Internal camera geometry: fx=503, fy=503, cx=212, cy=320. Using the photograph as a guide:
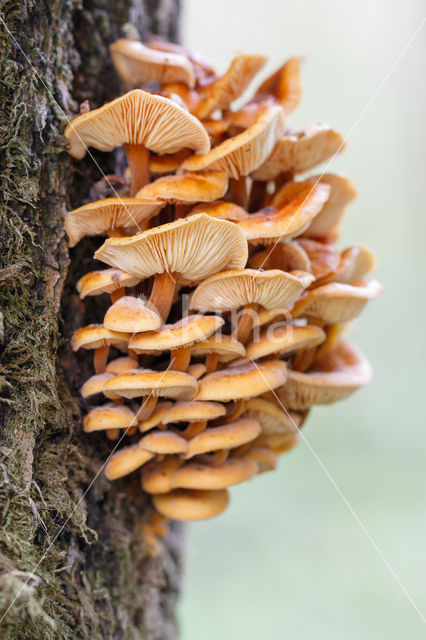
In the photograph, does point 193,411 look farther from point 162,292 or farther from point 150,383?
point 162,292

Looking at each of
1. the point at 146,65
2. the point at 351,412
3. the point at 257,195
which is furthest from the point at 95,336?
the point at 351,412

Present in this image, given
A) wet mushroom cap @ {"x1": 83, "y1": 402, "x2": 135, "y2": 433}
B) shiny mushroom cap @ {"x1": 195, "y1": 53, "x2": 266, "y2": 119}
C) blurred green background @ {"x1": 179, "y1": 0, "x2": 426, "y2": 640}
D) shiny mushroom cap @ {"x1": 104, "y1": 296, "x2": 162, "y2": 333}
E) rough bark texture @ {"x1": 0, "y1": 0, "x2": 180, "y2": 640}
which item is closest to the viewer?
rough bark texture @ {"x1": 0, "y1": 0, "x2": 180, "y2": 640}

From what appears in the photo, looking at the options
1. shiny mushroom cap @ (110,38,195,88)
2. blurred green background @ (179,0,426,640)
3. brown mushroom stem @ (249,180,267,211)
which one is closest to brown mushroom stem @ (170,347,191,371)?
brown mushroom stem @ (249,180,267,211)

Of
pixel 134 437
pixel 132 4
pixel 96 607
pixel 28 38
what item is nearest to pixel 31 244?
pixel 28 38

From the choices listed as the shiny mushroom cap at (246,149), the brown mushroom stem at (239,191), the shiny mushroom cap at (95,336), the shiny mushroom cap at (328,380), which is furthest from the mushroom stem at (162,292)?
the shiny mushroom cap at (328,380)

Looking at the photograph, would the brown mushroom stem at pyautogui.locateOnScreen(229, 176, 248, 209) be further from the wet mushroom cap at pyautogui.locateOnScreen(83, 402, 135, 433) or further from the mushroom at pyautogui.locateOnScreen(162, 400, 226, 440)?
the wet mushroom cap at pyautogui.locateOnScreen(83, 402, 135, 433)
